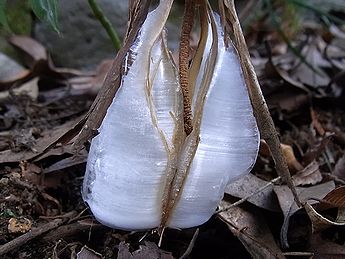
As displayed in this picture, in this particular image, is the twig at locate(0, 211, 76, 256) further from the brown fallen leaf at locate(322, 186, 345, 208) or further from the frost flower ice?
the brown fallen leaf at locate(322, 186, 345, 208)

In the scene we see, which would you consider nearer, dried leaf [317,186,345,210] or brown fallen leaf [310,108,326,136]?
dried leaf [317,186,345,210]

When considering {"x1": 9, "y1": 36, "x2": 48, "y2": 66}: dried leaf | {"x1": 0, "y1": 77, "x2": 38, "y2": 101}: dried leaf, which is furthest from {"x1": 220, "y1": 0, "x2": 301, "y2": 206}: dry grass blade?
{"x1": 9, "y1": 36, "x2": 48, "y2": 66}: dried leaf

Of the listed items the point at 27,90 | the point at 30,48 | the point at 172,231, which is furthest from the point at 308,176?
the point at 30,48

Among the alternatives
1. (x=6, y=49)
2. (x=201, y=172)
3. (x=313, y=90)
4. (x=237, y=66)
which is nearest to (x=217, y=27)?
(x=237, y=66)

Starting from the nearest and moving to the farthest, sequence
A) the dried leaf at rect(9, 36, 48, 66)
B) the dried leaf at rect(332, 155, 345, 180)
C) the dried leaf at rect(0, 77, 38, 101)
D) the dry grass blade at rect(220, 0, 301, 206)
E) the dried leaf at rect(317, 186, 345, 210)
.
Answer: the dry grass blade at rect(220, 0, 301, 206), the dried leaf at rect(317, 186, 345, 210), the dried leaf at rect(332, 155, 345, 180), the dried leaf at rect(0, 77, 38, 101), the dried leaf at rect(9, 36, 48, 66)

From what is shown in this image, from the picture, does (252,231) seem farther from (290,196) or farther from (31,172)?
(31,172)

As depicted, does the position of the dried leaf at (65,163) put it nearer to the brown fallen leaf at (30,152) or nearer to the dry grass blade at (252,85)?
the brown fallen leaf at (30,152)

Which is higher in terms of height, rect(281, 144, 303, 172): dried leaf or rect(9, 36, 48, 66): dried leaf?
rect(9, 36, 48, 66): dried leaf
